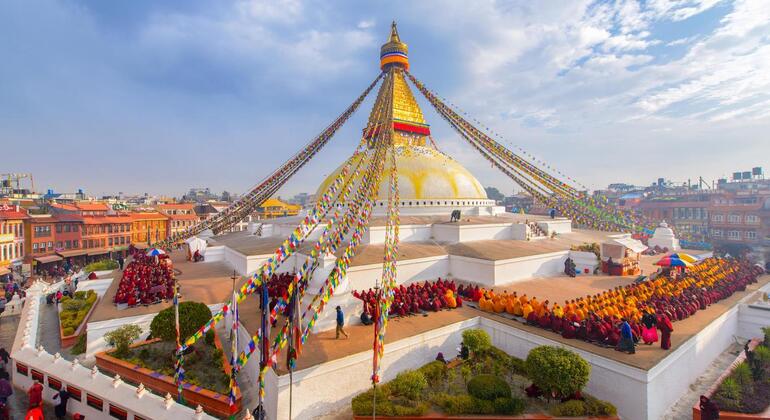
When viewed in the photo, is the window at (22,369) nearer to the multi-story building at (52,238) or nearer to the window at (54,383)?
the window at (54,383)

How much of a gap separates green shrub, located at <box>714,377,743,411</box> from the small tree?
51.1 ft

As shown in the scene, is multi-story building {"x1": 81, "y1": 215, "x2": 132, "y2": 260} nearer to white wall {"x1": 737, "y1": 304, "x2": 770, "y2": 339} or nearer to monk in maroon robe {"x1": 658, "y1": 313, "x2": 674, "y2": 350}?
monk in maroon robe {"x1": 658, "y1": 313, "x2": 674, "y2": 350}

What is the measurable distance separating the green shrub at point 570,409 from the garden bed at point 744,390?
268 centimetres

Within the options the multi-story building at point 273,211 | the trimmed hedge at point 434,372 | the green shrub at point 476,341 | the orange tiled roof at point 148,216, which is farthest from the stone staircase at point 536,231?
the multi-story building at point 273,211

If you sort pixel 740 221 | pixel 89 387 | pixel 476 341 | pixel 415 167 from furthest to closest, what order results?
pixel 740 221 → pixel 415 167 → pixel 476 341 → pixel 89 387

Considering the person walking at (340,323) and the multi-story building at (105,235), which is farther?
the multi-story building at (105,235)

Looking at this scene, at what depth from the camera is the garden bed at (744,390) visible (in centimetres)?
812

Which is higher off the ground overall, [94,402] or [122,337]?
[122,337]

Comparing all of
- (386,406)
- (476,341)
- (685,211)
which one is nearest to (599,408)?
(476,341)

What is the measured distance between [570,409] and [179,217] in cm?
4930

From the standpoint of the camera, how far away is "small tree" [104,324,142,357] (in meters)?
10.3

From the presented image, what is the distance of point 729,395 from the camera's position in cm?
869

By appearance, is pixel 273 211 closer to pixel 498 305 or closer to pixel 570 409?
pixel 498 305

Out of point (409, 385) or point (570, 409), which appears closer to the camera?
point (570, 409)
